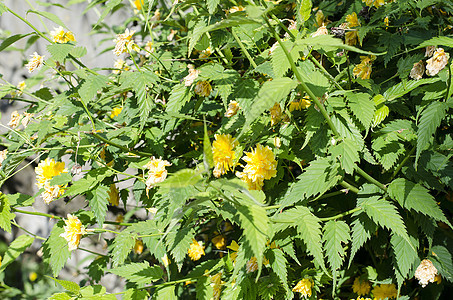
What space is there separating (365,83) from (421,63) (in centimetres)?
18

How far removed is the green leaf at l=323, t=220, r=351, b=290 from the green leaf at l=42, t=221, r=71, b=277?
1.01 metres

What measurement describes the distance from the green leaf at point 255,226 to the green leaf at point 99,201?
0.81 metres

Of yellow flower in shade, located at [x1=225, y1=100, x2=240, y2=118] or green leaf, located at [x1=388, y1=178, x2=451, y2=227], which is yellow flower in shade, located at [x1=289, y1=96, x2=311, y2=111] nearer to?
yellow flower in shade, located at [x1=225, y1=100, x2=240, y2=118]

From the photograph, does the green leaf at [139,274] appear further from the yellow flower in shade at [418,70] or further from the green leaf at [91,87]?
the yellow flower in shade at [418,70]

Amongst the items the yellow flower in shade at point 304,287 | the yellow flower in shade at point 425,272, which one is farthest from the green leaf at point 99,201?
the yellow flower in shade at point 425,272

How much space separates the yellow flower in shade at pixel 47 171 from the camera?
1.78 m

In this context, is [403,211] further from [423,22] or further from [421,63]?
[423,22]

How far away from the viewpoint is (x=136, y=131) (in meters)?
1.64

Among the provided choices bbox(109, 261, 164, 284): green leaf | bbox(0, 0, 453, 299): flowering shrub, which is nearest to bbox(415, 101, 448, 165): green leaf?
bbox(0, 0, 453, 299): flowering shrub

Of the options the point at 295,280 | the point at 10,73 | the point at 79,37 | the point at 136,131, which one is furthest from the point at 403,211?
the point at 10,73

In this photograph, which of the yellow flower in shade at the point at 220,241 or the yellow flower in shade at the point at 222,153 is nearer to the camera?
the yellow flower in shade at the point at 222,153

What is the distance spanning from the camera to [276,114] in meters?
1.34

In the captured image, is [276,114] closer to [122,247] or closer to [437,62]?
[437,62]

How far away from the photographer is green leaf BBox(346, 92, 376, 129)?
3.89 feet
